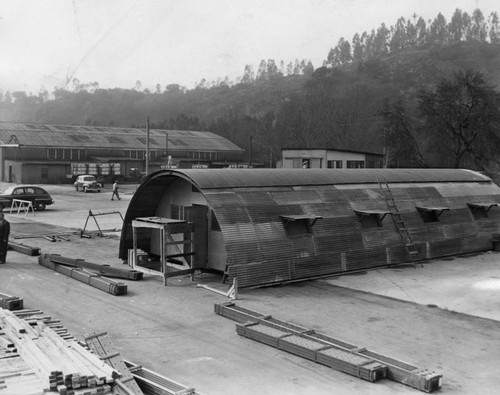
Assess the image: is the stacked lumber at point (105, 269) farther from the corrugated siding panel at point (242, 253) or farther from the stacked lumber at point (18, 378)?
the stacked lumber at point (18, 378)

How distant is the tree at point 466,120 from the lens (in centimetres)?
5744

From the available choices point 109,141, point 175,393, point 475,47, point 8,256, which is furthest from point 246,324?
point 475,47

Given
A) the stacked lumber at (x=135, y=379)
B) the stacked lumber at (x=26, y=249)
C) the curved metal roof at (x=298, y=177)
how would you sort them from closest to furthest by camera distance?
the stacked lumber at (x=135, y=379) → the curved metal roof at (x=298, y=177) → the stacked lumber at (x=26, y=249)

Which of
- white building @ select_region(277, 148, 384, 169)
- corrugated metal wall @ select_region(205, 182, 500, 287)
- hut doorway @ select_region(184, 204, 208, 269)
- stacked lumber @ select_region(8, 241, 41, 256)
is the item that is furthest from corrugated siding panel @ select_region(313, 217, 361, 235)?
white building @ select_region(277, 148, 384, 169)

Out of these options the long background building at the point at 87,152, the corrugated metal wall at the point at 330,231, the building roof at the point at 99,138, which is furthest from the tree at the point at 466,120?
the building roof at the point at 99,138

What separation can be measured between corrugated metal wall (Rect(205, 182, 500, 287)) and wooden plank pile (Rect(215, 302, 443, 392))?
4.02m

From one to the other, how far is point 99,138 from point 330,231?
7115 centimetres

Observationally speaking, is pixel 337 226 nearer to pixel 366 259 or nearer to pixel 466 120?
pixel 366 259

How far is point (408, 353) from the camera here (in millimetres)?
12289

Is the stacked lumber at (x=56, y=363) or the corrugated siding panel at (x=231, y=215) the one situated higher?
the corrugated siding panel at (x=231, y=215)

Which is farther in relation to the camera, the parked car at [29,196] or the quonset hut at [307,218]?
the parked car at [29,196]

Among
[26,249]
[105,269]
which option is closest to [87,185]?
[26,249]

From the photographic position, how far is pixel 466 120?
2291 inches

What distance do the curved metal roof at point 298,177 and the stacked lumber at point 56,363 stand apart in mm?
8741
